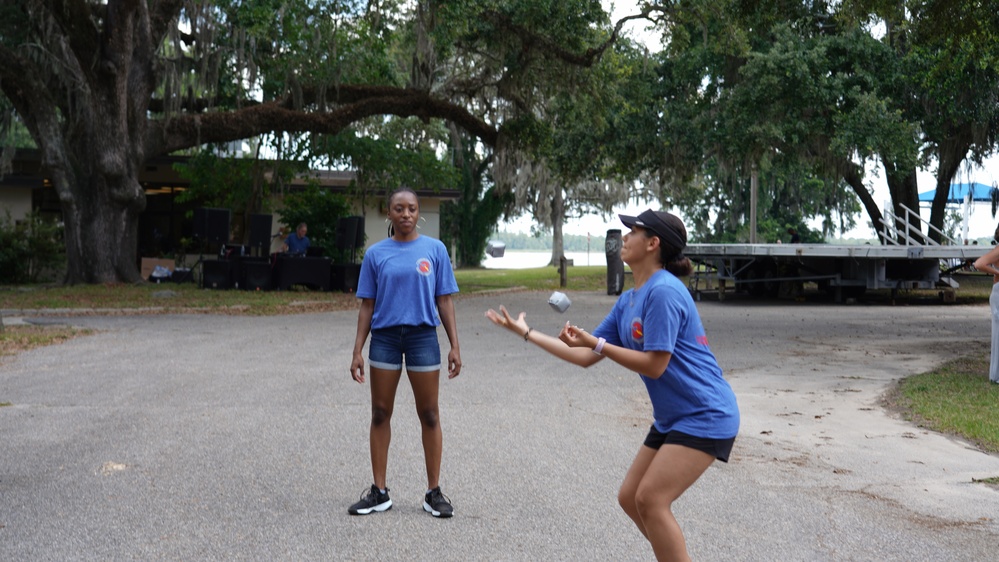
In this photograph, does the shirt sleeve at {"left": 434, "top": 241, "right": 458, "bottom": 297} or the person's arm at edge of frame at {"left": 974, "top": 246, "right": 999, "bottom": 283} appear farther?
the person's arm at edge of frame at {"left": 974, "top": 246, "right": 999, "bottom": 283}

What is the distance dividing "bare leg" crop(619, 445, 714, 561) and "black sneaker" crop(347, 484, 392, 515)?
2.18 meters

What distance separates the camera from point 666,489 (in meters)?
3.85

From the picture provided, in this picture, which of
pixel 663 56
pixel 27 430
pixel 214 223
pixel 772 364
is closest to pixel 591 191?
pixel 663 56

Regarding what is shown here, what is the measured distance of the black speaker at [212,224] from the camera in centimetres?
2617

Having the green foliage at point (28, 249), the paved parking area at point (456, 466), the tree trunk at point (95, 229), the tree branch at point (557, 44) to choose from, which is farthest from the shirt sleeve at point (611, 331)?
the green foliage at point (28, 249)

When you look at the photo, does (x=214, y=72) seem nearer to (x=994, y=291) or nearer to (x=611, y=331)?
(x=994, y=291)

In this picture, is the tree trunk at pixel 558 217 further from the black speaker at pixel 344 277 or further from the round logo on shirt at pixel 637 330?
the round logo on shirt at pixel 637 330

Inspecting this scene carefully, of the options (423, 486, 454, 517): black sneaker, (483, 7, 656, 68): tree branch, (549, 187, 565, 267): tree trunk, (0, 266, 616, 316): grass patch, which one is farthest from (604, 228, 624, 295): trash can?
(549, 187, 565, 267): tree trunk

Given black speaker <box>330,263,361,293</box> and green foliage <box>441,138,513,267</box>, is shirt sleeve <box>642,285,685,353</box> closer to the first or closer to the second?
black speaker <box>330,263,361,293</box>

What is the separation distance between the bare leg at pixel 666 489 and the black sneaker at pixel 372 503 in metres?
2.18

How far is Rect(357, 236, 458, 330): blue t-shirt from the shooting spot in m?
5.72

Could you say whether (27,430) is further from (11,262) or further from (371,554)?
(11,262)

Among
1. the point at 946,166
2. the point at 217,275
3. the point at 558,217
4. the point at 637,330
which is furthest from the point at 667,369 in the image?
the point at 558,217

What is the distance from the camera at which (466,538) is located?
525 cm
